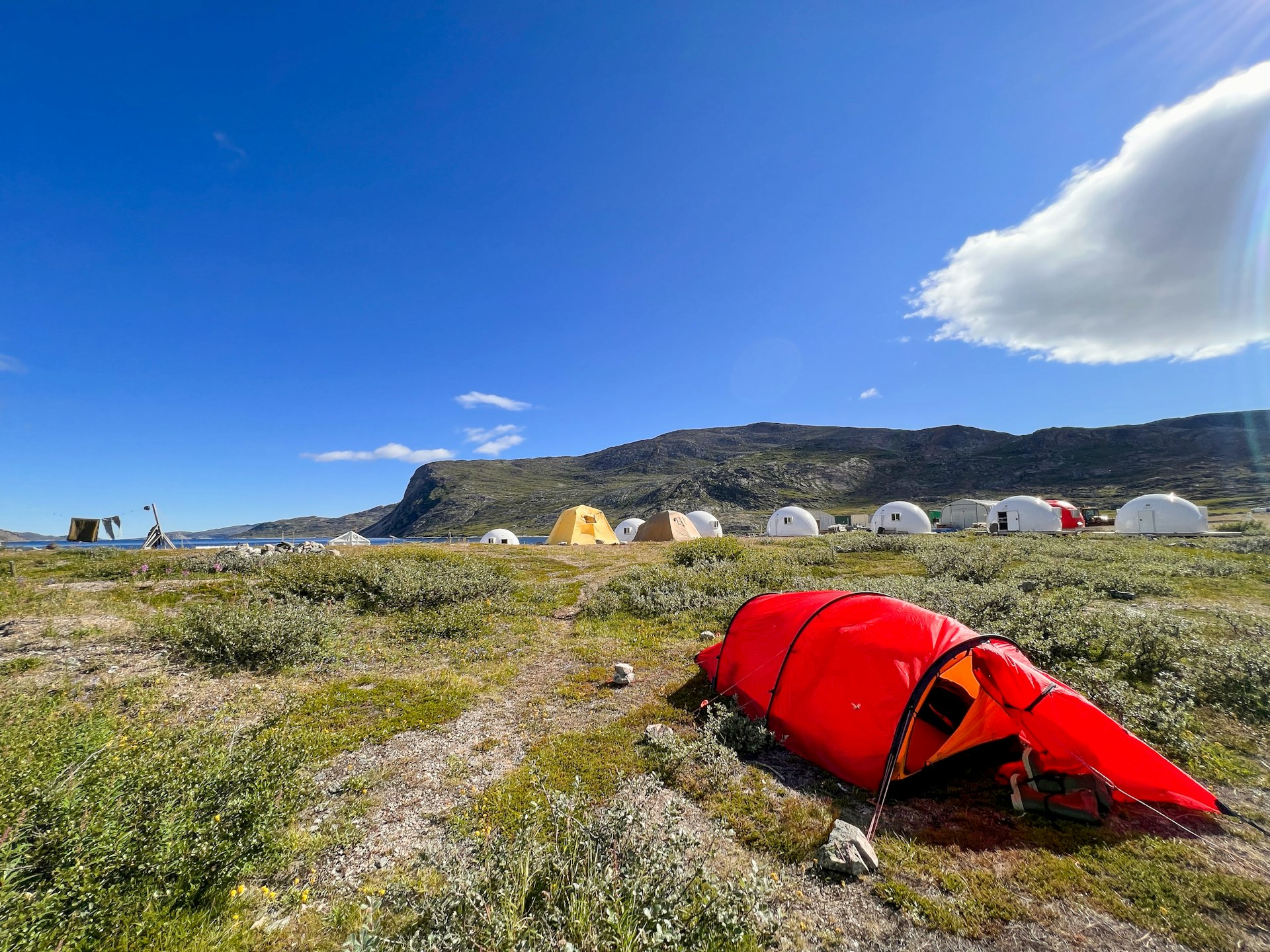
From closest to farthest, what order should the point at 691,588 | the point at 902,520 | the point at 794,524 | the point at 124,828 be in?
the point at 124,828 → the point at 691,588 → the point at 902,520 → the point at 794,524

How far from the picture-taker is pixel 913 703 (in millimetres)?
5695

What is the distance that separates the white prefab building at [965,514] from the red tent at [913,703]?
233ft

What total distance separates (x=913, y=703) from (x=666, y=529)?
116 feet

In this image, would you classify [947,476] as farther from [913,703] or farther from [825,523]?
[913,703]

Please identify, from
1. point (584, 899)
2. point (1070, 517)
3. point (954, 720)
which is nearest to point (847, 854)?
point (584, 899)

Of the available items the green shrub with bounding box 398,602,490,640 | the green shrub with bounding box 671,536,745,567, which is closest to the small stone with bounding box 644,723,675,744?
the green shrub with bounding box 398,602,490,640

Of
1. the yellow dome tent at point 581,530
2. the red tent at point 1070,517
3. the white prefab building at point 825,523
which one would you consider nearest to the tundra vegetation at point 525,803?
the yellow dome tent at point 581,530

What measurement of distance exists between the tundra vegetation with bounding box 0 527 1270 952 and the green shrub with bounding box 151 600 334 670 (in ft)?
0.21

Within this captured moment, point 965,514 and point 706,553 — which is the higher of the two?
point 706,553

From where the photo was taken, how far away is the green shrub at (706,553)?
21.7 metres

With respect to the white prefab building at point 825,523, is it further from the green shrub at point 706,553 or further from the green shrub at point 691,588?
the green shrub at point 691,588

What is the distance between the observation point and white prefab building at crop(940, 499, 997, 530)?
65344mm

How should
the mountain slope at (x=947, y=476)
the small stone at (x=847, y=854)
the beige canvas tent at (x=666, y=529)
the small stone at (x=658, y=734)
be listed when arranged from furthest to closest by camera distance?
the mountain slope at (x=947, y=476), the beige canvas tent at (x=666, y=529), the small stone at (x=658, y=734), the small stone at (x=847, y=854)

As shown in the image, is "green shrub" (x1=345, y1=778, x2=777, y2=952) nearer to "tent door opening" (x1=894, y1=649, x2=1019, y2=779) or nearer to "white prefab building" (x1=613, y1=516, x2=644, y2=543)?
"tent door opening" (x1=894, y1=649, x2=1019, y2=779)
